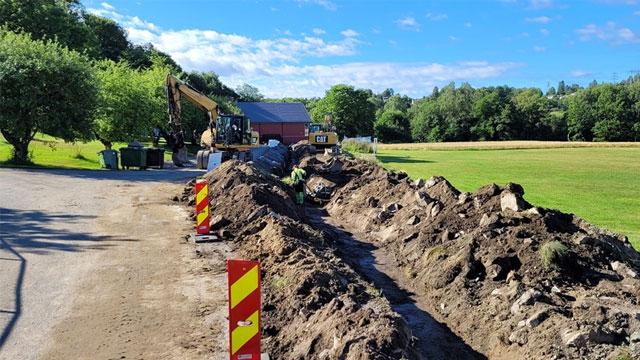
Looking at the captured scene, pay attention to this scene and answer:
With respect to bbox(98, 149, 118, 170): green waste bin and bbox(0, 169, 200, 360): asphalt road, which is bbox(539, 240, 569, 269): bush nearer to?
bbox(0, 169, 200, 360): asphalt road

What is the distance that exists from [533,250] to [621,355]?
10.6 ft

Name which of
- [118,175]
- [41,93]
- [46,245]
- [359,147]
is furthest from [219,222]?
[359,147]

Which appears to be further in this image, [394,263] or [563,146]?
[563,146]

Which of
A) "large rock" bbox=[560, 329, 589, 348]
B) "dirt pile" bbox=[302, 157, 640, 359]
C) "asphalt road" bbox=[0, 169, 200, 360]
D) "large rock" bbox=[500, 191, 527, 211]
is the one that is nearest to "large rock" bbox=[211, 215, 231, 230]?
"asphalt road" bbox=[0, 169, 200, 360]

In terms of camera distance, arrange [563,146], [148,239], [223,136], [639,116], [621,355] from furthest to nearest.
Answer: [639,116] → [563,146] → [223,136] → [148,239] → [621,355]

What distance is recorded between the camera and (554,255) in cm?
855

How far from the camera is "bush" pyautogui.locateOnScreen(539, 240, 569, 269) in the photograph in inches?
335

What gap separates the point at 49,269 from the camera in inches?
368

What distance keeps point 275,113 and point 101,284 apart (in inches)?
2681

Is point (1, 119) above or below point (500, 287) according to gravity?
above

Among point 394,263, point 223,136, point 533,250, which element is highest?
point 223,136

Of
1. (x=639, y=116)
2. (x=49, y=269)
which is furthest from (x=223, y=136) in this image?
(x=639, y=116)

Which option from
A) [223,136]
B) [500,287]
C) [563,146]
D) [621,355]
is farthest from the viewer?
[563,146]

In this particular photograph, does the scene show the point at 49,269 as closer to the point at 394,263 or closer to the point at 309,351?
the point at 309,351
